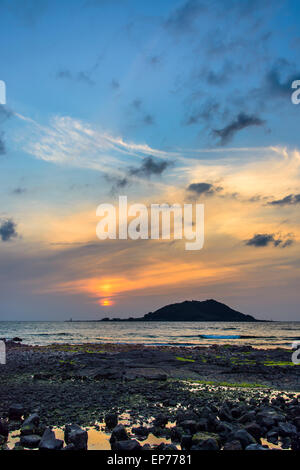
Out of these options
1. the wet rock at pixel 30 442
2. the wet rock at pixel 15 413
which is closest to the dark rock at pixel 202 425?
the wet rock at pixel 30 442

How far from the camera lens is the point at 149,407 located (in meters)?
11.6

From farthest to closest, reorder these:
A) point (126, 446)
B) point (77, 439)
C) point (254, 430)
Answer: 1. point (254, 430)
2. point (77, 439)
3. point (126, 446)

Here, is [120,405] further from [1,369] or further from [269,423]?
[1,369]

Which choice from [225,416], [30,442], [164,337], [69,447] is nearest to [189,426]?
[225,416]

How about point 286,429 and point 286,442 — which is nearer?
point 286,442

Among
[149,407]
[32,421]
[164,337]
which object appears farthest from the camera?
[164,337]

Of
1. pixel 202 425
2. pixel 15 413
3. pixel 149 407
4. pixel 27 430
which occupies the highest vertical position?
pixel 202 425

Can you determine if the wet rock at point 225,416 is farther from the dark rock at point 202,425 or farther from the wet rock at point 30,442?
the wet rock at point 30,442

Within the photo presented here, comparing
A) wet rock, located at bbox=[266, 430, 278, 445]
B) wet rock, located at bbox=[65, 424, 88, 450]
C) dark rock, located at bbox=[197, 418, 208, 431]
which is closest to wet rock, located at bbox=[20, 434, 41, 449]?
wet rock, located at bbox=[65, 424, 88, 450]

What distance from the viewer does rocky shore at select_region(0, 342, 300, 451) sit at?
26.2 feet

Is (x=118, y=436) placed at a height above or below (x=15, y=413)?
above

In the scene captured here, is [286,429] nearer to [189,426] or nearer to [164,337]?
[189,426]

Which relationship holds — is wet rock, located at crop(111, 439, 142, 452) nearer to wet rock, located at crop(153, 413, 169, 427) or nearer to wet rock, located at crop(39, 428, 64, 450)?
wet rock, located at crop(39, 428, 64, 450)
